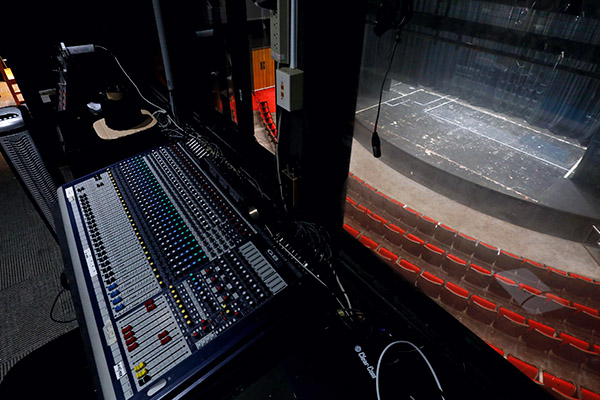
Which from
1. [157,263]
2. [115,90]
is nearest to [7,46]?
[115,90]

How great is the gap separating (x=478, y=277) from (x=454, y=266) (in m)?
0.35

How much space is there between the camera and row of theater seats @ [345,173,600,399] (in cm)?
381

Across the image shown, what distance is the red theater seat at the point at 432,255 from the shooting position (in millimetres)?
5062

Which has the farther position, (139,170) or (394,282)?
(139,170)

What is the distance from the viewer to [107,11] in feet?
10.6

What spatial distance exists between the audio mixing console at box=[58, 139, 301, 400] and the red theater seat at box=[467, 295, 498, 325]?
12.2 feet

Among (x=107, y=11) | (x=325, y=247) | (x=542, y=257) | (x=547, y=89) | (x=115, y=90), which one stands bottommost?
(x=542, y=257)

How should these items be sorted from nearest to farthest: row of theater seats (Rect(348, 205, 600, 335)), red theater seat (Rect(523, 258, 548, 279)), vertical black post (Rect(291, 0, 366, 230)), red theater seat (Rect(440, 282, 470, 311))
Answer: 1. vertical black post (Rect(291, 0, 366, 230))
2. red theater seat (Rect(440, 282, 470, 311))
3. row of theater seats (Rect(348, 205, 600, 335))
4. red theater seat (Rect(523, 258, 548, 279))

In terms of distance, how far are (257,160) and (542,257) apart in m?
6.65

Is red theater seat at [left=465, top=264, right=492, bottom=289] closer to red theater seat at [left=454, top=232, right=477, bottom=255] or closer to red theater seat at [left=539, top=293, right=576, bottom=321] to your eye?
red theater seat at [left=539, top=293, right=576, bottom=321]

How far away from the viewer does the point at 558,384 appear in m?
3.21

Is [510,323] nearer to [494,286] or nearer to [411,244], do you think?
[494,286]

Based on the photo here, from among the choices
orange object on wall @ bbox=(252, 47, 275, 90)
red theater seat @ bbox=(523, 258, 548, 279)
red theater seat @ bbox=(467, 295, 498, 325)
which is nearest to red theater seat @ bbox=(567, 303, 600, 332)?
red theater seat @ bbox=(523, 258, 548, 279)

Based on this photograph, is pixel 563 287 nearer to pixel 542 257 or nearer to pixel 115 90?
pixel 542 257
